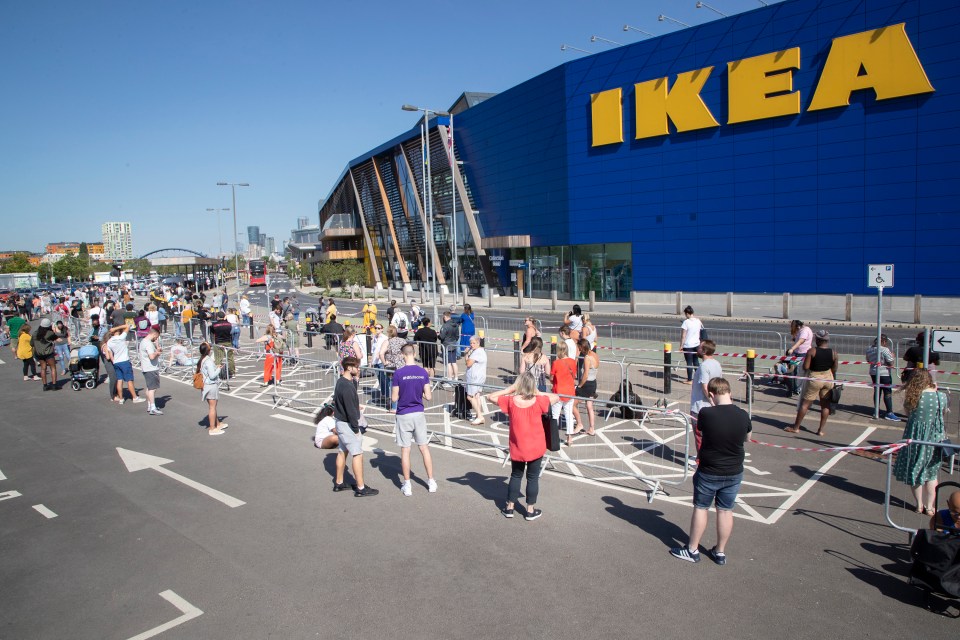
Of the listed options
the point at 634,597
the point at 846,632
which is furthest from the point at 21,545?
the point at 846,632

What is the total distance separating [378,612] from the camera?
199 inches

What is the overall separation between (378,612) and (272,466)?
14.9 ft

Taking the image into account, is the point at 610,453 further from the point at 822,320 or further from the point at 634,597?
the point at 822,320

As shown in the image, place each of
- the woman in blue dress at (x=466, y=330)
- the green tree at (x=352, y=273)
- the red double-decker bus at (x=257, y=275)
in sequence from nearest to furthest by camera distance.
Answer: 1. the woman in blue dress at (x=466, y=330)
2. the green tree at (x=352, y=273)
3. the red double-decker bus at (x=257, y=275)

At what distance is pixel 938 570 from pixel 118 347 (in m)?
14.6

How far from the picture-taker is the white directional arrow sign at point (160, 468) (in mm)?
7691

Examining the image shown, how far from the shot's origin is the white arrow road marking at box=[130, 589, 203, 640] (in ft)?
16.0

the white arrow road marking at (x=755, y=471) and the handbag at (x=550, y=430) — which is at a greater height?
the handbag at (x=550, y=430)

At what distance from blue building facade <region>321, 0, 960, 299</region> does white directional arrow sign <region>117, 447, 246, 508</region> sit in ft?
102

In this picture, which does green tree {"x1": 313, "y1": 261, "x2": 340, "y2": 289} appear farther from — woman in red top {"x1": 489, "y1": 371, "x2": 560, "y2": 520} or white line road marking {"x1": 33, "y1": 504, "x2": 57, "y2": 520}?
woman in red top {"x1": 489, "y1": 371, "x2": 560, "y2": 520}

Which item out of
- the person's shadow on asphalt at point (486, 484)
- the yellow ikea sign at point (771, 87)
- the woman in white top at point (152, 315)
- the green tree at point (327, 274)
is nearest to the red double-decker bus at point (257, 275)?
the green tree at point (327, 274)

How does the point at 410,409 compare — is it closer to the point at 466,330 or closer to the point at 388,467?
the point at 388,467

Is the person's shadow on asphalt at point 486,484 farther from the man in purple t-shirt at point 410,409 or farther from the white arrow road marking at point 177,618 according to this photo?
the white arrow road marking at point 177,618

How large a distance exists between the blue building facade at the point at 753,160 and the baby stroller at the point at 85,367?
100.0ft
